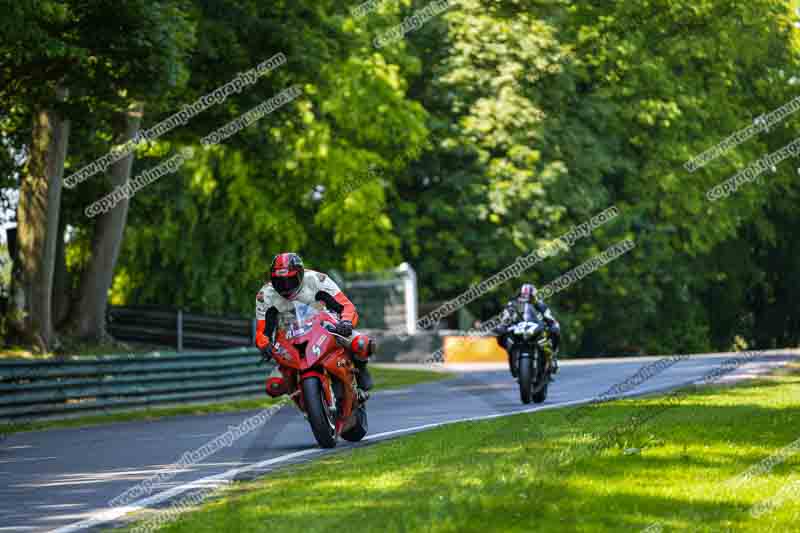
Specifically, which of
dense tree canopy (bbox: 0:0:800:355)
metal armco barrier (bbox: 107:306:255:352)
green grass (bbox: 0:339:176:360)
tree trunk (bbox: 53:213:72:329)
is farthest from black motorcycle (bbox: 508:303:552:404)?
Answer: metal armco barrier (bbox: 107:306:255:352)

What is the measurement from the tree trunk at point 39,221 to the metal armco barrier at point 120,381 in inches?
147

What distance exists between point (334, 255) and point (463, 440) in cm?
2887

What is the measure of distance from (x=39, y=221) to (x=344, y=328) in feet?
48.6

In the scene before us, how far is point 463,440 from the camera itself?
1395 cm

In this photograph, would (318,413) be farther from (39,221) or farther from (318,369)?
(39,221)

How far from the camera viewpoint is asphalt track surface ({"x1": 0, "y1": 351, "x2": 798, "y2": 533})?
10.7m

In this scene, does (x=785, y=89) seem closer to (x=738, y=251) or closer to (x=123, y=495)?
(x=738, y=251)

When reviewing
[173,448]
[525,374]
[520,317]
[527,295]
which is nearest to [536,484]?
[173,448]

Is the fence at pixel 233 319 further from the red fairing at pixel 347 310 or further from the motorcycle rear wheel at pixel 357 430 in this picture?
the red fairing at pixel 347 310

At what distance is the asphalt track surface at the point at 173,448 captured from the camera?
421 inches

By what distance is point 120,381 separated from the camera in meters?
23.3

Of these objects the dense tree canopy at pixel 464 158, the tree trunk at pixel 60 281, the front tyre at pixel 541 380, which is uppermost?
the dense tree canopy at pixel 464 158

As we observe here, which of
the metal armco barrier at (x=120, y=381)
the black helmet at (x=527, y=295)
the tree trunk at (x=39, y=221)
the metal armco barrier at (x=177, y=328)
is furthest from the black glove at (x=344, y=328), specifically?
the metal armco barrier at (x=177, y=328)

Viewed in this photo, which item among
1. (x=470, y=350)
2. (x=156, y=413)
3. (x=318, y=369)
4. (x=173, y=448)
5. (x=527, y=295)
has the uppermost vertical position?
(x=527, y=295)
